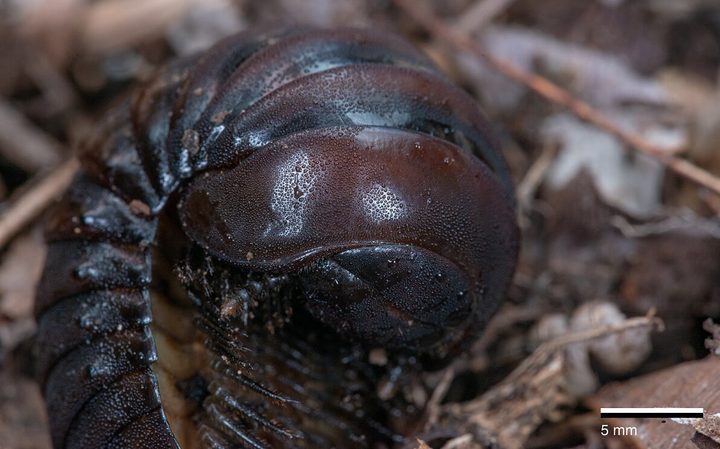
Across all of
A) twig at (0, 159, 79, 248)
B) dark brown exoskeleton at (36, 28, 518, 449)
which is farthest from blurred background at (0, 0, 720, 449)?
dark brown exoskeleton at (36, 28, 518, 449)

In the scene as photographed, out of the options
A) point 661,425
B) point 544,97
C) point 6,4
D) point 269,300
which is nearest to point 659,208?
point 544,97

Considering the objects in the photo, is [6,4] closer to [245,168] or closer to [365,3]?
[365,3]

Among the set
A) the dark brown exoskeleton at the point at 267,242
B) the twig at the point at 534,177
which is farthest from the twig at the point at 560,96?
the dark brown exoskeleton at the point at 267,242

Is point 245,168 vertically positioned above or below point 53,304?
above

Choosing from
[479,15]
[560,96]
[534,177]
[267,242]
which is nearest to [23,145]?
[267,242]

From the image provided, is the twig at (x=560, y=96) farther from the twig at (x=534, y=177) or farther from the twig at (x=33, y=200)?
the twig at (x=33, y=200)

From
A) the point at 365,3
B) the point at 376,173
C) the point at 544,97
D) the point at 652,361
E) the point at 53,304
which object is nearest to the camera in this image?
the point at 376,173
